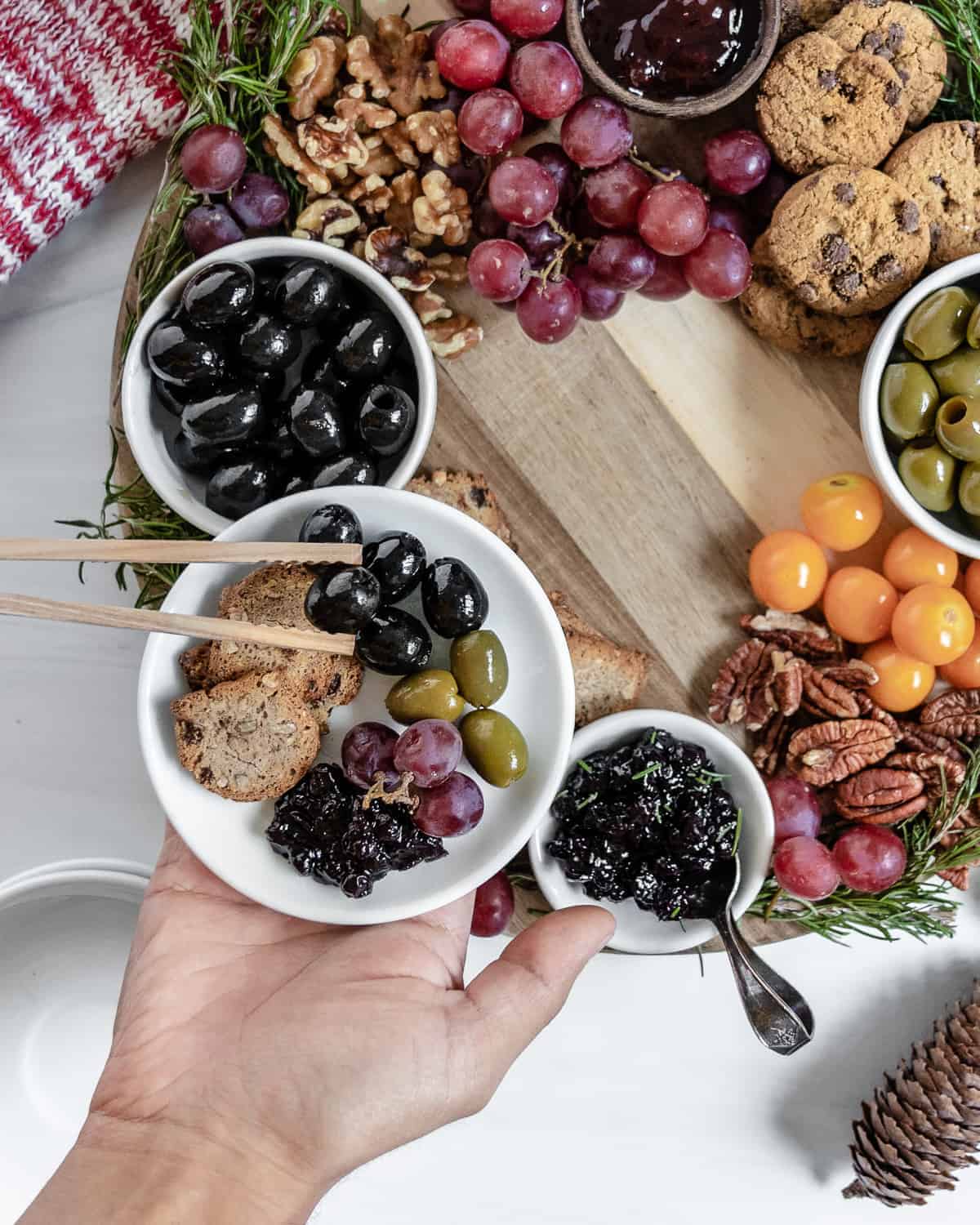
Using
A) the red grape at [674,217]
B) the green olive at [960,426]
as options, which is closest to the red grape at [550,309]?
the red grape at [674,217]

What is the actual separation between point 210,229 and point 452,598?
1.69 feet

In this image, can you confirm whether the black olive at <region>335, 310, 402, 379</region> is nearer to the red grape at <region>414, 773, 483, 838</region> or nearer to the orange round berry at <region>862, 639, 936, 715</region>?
the red grape at <region>414, 773, 483, 838</region>

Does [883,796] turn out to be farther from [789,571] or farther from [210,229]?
[210,229]

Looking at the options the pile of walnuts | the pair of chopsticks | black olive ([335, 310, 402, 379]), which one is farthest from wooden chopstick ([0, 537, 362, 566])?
the pile of walnuts

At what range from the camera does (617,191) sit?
3.84 ft

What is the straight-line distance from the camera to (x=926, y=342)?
1.12 metres

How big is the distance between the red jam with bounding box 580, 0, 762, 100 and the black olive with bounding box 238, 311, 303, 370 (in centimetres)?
46

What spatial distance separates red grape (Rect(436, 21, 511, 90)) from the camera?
1143mm

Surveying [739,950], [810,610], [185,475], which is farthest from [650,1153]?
[185,475]

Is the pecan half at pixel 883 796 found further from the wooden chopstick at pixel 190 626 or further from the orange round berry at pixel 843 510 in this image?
the wooden chopstick at pixel 190 626

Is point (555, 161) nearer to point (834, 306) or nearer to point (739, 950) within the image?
point (834, 306)

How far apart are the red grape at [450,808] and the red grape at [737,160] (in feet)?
2.41

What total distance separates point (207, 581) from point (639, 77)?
2.38 ft

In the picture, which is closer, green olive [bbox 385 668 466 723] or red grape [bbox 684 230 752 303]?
green olive [bbox 385 668 466 723]
